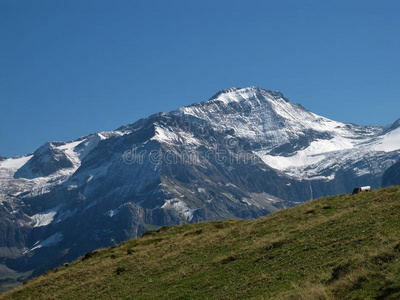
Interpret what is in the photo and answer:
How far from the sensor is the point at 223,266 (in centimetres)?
4041

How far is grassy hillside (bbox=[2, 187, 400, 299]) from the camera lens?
92.6 feet

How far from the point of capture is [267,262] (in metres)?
37.8

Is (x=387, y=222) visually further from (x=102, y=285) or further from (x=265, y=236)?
(x=102, y=285)

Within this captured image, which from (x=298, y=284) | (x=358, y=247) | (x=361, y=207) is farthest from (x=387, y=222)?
(x=298, y=284)

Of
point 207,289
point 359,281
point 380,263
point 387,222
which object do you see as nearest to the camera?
point 359,281

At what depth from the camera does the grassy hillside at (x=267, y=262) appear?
2823cm

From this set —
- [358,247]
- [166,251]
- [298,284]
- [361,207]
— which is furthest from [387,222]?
[166,251]

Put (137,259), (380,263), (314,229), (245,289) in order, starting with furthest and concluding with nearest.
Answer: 1. (137,259)
2. (314,229)
3. (245,289)
4. (380,263)

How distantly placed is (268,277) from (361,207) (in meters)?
17.2

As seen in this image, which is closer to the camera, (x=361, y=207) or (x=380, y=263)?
(x=380, y=263)

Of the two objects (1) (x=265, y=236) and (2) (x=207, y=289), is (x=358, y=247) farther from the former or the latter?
(1) (x=265, y=236)

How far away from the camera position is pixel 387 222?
39.1m

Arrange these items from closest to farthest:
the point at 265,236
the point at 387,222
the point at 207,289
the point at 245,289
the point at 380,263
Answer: the point at 380,263
the point at 245,289
the point at 207,289
the point at 387,222
the point at 265,236

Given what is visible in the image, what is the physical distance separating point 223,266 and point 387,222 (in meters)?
11.5
